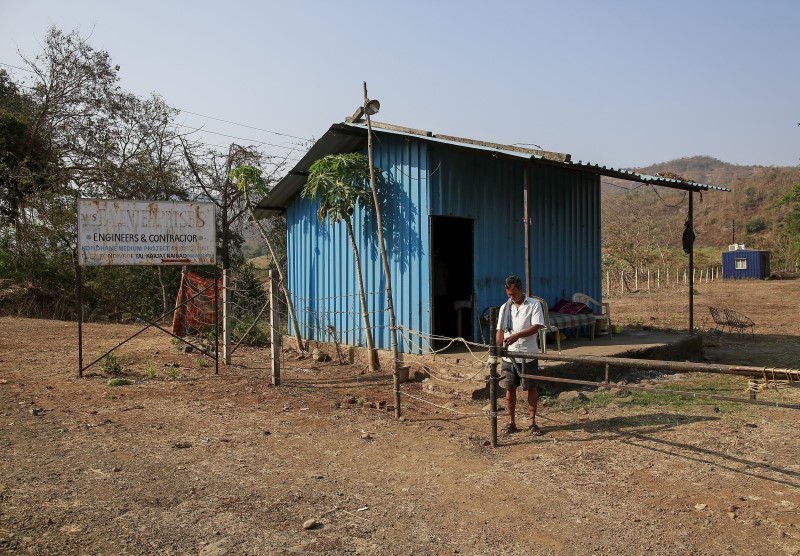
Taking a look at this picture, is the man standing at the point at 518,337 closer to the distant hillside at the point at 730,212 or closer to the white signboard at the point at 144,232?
the white signboard at the point at 144,232

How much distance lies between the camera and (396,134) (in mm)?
10047

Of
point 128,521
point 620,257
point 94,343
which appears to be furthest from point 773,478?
point 620,257

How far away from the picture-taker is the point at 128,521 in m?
4.31

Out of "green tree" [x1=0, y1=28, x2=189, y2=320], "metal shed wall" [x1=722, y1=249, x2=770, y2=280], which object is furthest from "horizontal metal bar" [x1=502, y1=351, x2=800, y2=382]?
"metal shed wall" [x1=722, y1=249, x2=770, y2=280]

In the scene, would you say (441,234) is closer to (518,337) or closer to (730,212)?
(518,337)

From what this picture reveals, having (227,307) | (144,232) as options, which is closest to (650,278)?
(227,307)

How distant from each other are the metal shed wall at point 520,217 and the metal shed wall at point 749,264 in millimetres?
29643

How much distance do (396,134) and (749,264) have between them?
34.6 m

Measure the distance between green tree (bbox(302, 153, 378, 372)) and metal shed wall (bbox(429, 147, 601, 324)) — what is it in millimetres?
1312

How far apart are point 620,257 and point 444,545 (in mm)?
31350

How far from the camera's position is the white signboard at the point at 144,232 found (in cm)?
939

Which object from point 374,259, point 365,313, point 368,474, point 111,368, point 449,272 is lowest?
point 368,474

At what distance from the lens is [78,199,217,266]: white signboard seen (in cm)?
939

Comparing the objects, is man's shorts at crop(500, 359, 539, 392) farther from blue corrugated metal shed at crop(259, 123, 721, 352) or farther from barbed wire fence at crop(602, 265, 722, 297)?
barbed wire fence at crop(602, 265, 722, 297)
